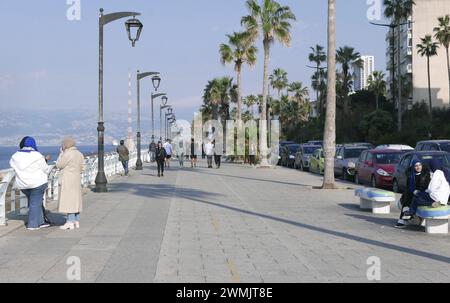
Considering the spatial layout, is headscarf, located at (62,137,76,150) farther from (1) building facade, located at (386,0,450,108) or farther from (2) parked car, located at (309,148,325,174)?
(1) building facade, located at (386,0,450,108)

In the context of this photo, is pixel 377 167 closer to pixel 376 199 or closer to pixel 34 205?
pixel 376 199

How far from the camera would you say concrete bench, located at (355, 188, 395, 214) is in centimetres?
1464

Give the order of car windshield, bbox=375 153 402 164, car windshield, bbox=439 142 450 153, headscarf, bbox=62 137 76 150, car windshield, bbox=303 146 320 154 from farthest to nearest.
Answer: car windshield, bbox=303 146 320 154, car windshield, bbox=375 153 402 164, car windshield, bbox=439 142 450 153, headscarf, bbox=62 137 76 150

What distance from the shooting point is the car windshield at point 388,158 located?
24.5 metres

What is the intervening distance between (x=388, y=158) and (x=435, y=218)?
13.6m

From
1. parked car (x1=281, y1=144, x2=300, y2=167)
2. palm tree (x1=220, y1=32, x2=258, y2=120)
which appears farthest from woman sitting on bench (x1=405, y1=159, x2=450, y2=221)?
palm tree (x1=220, y1=32, x2=258, y2=120)

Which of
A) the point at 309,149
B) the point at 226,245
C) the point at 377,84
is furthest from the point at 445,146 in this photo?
the point at 377,84

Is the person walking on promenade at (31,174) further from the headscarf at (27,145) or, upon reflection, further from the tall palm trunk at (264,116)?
the tall palm trunk at (264,116)

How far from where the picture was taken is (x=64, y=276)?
786 centimetres

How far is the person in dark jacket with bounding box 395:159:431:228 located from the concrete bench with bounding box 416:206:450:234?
0.56 metres

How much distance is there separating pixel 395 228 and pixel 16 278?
7559 millimetres

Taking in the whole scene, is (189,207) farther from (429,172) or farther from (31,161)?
(429,172)

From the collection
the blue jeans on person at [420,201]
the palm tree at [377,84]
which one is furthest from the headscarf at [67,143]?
the palm tree at [377,84]
